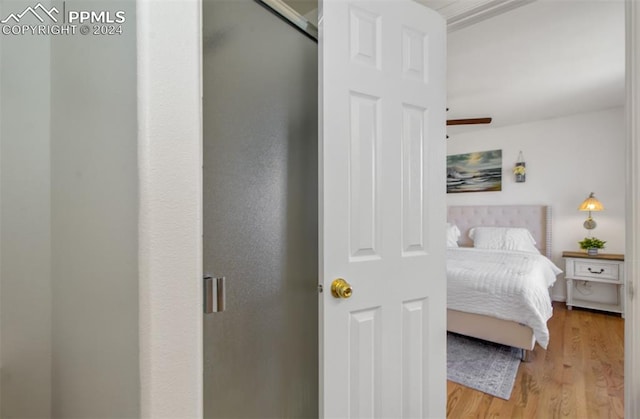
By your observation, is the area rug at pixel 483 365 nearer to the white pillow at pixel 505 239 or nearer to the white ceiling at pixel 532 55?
the white pillow at pixel 505 239

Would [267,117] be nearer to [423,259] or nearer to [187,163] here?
[187,163]

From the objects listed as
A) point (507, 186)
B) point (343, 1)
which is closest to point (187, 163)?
point (343, 1)

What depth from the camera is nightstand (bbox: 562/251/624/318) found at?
3.47 m

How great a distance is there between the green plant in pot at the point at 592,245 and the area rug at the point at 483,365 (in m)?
1.98

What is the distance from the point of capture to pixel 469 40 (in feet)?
7.46

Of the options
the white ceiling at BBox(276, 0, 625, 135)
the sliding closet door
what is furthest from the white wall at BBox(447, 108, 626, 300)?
the sliding closet door

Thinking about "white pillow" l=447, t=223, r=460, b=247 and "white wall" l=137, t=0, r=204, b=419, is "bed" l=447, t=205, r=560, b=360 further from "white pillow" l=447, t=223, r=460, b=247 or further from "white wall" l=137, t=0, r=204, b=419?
"white wall" l=137, t=0, r=204, b=419

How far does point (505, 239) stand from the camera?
13.3ft

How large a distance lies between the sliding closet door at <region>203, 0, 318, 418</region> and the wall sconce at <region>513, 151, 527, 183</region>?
4.09 m

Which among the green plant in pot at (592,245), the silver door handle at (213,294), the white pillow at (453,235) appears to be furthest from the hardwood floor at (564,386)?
the silver door handle at (213,294)

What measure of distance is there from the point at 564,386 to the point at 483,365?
0.50 m

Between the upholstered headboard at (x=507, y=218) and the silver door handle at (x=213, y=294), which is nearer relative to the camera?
the silver door handle at (x=213, y=294)

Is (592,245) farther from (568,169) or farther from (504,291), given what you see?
(504,291)

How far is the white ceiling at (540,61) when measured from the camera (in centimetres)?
201
